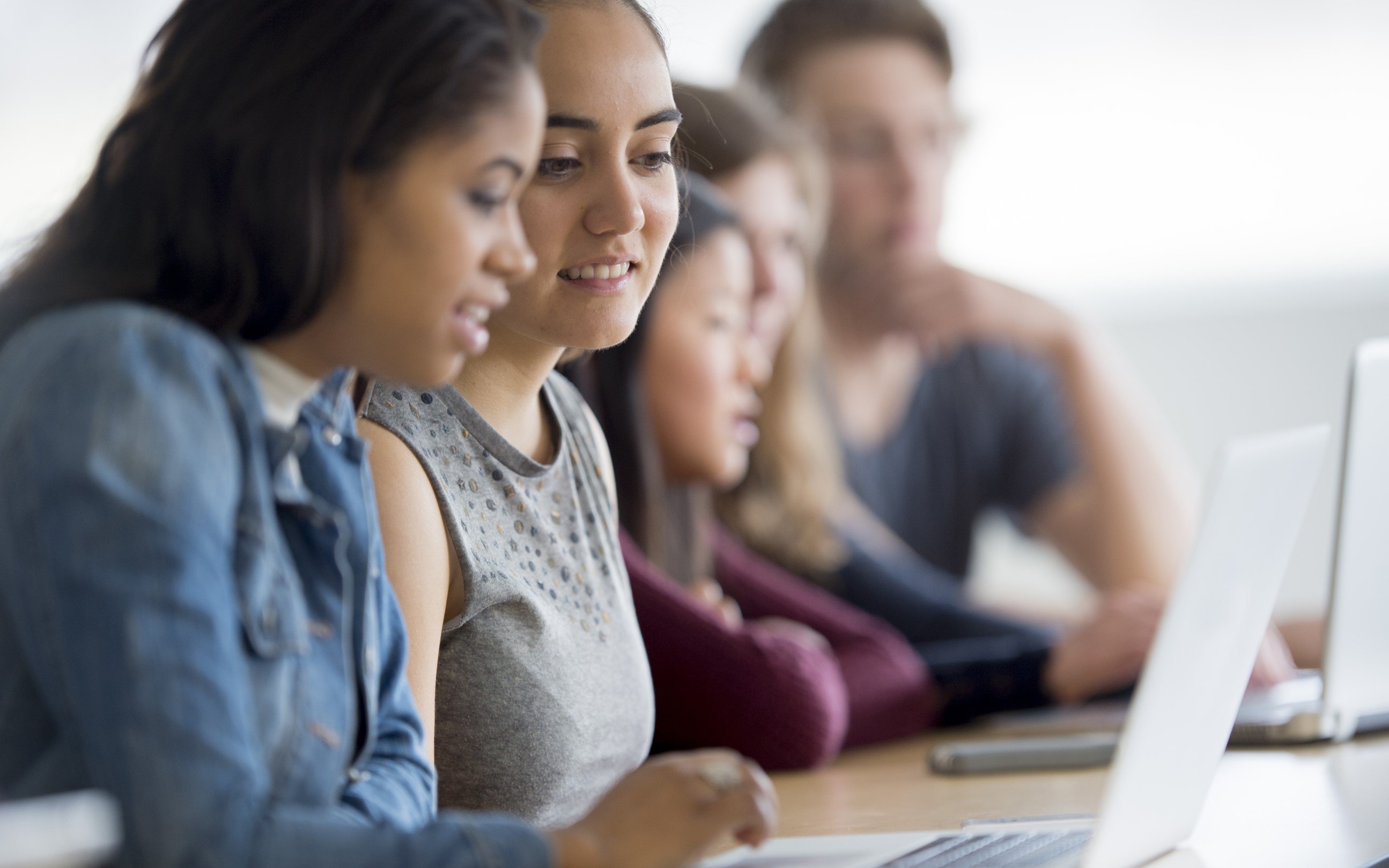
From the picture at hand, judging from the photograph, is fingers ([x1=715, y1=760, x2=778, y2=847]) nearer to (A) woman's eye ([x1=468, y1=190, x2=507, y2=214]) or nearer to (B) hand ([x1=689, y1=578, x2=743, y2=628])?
(A) woman's eye ([x1=468, y1=190, x2=507, y2=214])

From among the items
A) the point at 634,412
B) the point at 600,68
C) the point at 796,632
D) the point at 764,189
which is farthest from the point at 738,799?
the point at 764,189

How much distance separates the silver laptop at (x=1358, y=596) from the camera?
3.60 ft

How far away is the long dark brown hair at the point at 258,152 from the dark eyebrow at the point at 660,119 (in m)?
0.23

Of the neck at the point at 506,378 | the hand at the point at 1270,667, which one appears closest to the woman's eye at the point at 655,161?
the neck at the point at 506,378

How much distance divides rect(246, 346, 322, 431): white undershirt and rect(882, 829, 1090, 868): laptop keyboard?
1.31 ft

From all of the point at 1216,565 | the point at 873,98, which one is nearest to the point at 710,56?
the point at 873,98

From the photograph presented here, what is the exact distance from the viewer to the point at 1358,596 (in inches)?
44.5

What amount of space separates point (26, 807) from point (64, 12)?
2.76 metres

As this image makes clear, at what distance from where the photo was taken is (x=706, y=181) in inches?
57.6

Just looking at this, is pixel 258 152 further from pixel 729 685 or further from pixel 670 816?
pixel 729 685

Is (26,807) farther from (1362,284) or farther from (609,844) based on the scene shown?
(1362,284)

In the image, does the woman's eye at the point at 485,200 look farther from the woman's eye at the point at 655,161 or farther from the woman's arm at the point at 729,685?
the woman's arm at the point at 729,685

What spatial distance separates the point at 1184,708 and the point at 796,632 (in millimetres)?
690

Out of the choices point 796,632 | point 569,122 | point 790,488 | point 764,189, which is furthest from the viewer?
point 790,488
